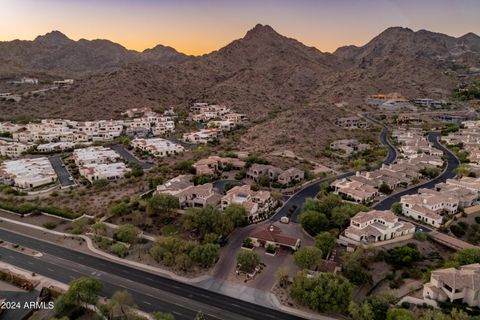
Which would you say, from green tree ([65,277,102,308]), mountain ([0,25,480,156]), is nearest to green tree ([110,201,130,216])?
green tree ([65,277,102,308])

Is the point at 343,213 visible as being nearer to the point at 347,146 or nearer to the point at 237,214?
the point at 237,214

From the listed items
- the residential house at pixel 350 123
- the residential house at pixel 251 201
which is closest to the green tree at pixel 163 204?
the residential house at pixel 251 201

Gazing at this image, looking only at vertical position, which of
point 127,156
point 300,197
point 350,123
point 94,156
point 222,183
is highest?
point 350,123

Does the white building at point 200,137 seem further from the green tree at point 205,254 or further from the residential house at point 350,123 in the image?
the green tree at point 205,254

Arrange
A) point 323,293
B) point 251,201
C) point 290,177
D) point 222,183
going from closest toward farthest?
1. point 323,293
2. point 251,201
3. point 222,183
4. point 290,177

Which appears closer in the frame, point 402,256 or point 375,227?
point 402,256

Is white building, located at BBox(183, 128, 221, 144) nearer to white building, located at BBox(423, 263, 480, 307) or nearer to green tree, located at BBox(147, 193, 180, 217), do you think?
green tree, located at BBox(147, 193, 180, 217)

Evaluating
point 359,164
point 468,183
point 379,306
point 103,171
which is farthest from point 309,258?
point 103,171
